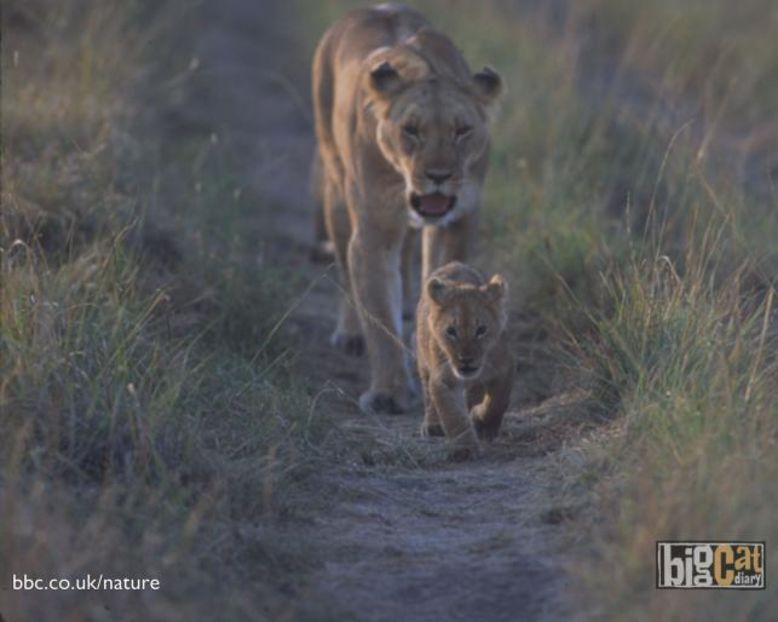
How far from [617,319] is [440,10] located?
7.75 metres

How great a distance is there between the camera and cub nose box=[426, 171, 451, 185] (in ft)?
21.4

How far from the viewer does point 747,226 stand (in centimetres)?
710

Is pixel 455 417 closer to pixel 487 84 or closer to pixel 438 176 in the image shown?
pixel 438 176

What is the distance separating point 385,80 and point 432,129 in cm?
33

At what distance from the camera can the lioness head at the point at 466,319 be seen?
5781 mm

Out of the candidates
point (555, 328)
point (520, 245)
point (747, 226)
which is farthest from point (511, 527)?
point (520, 245)

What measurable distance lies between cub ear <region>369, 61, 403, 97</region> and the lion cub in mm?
1050

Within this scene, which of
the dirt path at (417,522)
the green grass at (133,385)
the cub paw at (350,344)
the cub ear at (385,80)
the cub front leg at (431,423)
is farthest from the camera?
the cub paw at (350,344)

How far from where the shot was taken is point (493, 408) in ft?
19.6

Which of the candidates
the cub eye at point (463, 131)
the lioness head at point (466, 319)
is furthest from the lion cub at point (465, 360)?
the cub eye at point (463, 131)

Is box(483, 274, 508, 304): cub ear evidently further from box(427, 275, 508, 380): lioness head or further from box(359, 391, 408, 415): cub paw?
box(359, 391, 408, 415): cub paw

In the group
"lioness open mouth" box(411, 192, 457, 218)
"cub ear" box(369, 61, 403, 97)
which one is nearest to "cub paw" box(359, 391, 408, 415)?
"lioness open mouth" box(411, 192, 457, 218)

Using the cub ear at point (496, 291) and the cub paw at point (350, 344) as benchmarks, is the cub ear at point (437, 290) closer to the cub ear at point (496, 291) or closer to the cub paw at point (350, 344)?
the cub ear at point (496, 291)

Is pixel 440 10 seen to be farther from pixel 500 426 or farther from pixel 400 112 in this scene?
pixel 500 426
